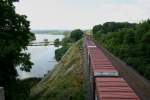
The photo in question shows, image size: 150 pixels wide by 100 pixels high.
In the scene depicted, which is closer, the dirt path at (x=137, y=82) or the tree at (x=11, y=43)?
the tree at (x=11, y=43)

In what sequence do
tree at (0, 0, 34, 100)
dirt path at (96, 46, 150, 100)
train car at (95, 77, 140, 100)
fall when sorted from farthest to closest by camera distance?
1. dirt path at (96, 46, 150, 100)
2. tree at (0, 0, 34, 100)
3. train car at (95, 77, 140, 100)

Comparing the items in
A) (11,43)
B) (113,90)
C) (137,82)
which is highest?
(11,43)

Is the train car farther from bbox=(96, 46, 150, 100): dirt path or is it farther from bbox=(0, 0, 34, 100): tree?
bbox=(0, 0, 34, 100): tree

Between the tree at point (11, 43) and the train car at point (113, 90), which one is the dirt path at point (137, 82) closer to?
the train car at point (113, 90)

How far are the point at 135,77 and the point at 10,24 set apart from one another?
15.9 meters

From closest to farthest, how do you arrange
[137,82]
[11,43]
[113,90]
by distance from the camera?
[113,90] → [11,43] → [137,82]

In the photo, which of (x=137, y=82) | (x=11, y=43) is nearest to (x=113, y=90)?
(x=11, y=43)

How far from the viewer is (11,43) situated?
26.7 metres

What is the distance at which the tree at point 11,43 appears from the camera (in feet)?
86.8

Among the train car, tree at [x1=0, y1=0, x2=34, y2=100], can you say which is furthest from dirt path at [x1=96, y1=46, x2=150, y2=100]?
tree at [x1=0, y1=0, x2=34, y2=100]

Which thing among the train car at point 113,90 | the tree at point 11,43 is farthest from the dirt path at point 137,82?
the tree at point 11,43

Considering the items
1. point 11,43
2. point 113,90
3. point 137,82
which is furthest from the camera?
point 137,82

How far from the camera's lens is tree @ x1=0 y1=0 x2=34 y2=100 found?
1042 inches

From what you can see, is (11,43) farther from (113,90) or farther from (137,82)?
(137,82)
